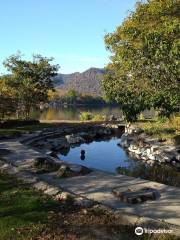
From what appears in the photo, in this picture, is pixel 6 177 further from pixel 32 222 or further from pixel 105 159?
pixel 105 159

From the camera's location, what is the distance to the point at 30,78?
200 feet

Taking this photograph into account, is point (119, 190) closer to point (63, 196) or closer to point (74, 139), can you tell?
point (63, 196)

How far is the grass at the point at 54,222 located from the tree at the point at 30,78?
46616 millimetres

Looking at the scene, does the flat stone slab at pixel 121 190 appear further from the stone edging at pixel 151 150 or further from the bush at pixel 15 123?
the bush at pixel 15 123

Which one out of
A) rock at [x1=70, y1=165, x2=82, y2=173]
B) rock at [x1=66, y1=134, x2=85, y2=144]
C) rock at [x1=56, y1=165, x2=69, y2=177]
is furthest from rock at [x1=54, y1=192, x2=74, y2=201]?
rock at [x1=66, y1=134, x2=85, y2=144]

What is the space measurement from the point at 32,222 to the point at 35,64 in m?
51.7

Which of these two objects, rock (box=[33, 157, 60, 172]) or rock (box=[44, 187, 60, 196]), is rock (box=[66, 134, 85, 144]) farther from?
rock (box=[44, 187, 60, 196])

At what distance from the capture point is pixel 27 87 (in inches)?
2406

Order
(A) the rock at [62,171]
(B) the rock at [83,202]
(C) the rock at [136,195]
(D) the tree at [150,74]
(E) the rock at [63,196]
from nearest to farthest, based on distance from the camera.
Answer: (B) the rock at [83,202] < (C) the rock at [136,195] < (E) the rock at [63,196] < (D) the tree at [150,74] < (A) the rock at [62,171]

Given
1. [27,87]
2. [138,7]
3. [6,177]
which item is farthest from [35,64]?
[6,177]

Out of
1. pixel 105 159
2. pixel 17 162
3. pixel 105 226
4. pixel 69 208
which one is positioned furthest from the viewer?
pixel 105 159

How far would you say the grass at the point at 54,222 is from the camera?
11727 millimetres

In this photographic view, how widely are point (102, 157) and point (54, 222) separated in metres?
24.4

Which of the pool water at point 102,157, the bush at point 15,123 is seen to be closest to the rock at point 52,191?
the pool water at point 102,157
